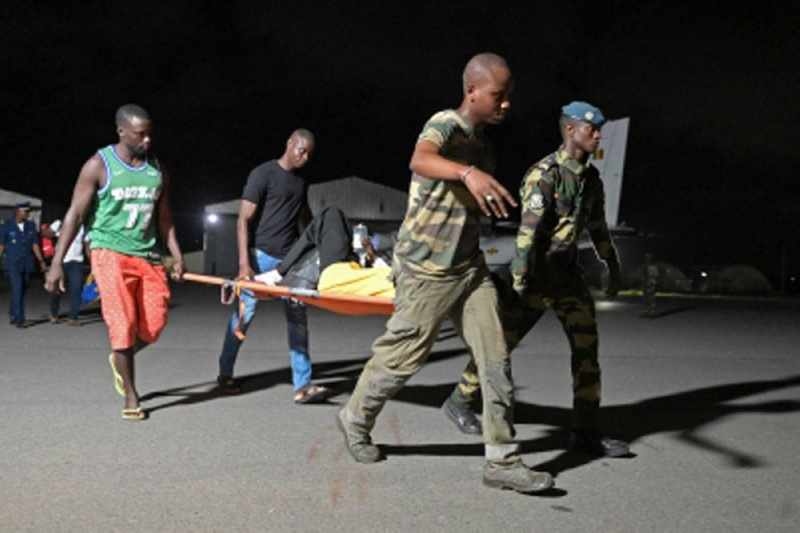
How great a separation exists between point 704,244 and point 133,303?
99.2ft

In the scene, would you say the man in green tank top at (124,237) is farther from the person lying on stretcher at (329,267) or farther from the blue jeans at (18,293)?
the blue jeans at (18,293)

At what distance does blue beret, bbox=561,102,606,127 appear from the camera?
14.7 ft

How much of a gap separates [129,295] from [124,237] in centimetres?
38

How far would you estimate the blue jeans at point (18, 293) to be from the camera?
428 inches

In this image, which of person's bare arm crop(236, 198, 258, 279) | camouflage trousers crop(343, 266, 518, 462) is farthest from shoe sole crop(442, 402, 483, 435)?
person's bare arm crop(236, 198, 258, 279)

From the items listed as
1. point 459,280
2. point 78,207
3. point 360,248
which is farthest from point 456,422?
point 360,248

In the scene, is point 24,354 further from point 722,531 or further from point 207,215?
point 207,215

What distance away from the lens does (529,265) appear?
4375 millimetres

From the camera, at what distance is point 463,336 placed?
12.8ft

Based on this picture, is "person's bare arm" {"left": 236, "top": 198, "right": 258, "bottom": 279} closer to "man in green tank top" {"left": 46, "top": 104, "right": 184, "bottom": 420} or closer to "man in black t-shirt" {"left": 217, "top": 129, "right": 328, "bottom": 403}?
"man in black t-shirt" {"left": 217, "top": 129, "right": 328, "bottom": 403}

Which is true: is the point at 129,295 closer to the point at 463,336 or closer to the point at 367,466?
the point at 367,466

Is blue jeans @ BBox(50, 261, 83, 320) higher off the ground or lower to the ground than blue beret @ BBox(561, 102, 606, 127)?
lower

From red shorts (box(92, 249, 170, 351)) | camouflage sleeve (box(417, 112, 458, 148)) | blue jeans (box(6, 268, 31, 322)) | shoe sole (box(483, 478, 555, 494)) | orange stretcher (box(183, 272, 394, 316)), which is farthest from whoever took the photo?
blue jeans (box(6, 268, 31, 322))

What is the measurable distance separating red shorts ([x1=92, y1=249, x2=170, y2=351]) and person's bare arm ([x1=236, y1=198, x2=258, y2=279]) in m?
0.60
